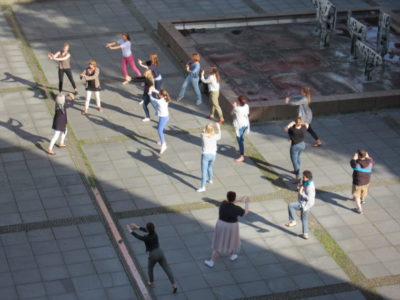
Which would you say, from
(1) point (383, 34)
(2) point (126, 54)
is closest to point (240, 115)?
(2) point (126, 54)

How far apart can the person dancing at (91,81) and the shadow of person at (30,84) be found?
63.2 inches

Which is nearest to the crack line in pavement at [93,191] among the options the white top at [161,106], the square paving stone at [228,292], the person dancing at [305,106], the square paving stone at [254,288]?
the square paving stone at [228,292]

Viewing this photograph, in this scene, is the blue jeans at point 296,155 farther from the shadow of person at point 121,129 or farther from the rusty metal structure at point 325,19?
the rusty metal structure at point 325,19

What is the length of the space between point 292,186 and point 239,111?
199 centimetres

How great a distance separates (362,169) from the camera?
16.2m

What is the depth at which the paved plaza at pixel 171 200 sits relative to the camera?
14.4 meters

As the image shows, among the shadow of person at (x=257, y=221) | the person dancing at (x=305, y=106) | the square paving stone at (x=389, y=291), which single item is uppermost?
the person dancing at (x=305, y=106)

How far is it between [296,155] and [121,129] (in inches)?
177

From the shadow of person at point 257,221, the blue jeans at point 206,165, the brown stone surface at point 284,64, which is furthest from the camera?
the brown stone surface at point 284,64

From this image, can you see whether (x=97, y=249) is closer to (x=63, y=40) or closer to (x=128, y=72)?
(x=128, y=72)

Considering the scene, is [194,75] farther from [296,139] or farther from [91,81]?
[296,139]

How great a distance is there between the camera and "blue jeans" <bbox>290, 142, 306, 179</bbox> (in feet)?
56.7

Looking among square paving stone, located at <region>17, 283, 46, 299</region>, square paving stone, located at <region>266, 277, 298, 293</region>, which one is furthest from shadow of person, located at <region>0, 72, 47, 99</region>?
square paving stone, located at <region>266, 277, 298, 293</region>

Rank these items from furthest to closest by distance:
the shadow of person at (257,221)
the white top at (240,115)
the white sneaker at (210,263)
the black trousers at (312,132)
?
the black trousers at (312,132)
the white top at (240,115)
the shadow of person at (257,221)
the white sneaker at (210,263)
